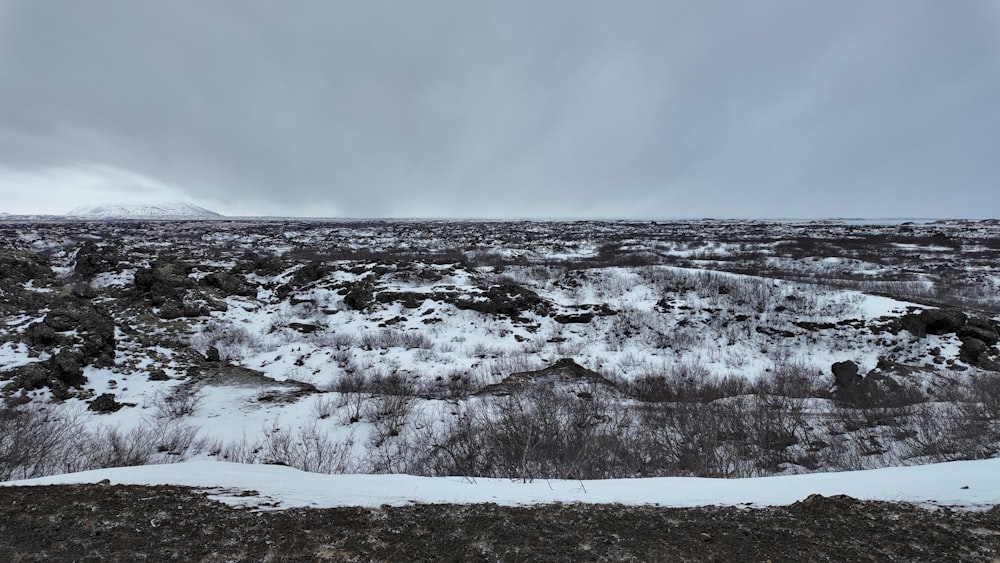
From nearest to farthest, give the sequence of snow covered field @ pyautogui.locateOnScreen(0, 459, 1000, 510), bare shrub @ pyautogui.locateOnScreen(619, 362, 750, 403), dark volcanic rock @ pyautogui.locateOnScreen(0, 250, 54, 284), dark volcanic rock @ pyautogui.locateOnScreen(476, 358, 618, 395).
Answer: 1. snow covered field @ pyautogui.locateOnScreen(0, 459, 1000, 510)
2. bare shrub @ pyautogui.locateOnScreen(619, 362, 750, 403)
3. dark volcanic rock @ pyautogui.locateOnScreen(476, 358, 618, 395)
4. dark volcanic rock @ pyautogui.locateOnScreen(0, 250, 54, 284)

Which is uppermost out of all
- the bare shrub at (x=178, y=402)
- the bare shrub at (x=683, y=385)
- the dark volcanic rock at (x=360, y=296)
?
the dark volcanic rock at (x=360, y=296)

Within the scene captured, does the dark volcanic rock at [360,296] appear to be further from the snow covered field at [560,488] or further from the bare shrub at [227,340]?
the snow covered field at [560,488]

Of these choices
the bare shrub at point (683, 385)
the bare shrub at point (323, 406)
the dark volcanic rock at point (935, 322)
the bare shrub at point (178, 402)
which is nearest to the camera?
the bare shrub at point (178, 402)

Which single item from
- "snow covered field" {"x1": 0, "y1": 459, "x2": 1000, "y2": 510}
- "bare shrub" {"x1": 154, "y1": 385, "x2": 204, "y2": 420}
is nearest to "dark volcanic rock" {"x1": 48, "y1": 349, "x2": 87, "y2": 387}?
"bare shrub" {"x1": 154, "y1": 385, "x2": 204, "y2": 420}

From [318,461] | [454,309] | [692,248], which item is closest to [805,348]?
[454,309]

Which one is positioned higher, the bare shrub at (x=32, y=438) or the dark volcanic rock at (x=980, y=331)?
the dark volcanic rock at (x=980, y=331)

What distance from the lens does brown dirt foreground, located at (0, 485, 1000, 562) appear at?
3430mm

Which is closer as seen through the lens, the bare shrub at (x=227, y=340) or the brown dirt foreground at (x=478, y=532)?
the brown dirt foreground at (x=478, y=532)

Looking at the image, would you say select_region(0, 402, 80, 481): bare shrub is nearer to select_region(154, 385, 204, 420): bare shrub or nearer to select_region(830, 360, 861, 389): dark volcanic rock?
select_region(154, 385, 204, 420): bare shrub

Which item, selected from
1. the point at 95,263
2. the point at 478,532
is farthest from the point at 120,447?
the point at 95,263

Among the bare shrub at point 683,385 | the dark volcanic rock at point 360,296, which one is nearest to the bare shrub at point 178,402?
the dark volcanic rock at point 360,296

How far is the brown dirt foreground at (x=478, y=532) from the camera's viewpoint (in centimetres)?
343

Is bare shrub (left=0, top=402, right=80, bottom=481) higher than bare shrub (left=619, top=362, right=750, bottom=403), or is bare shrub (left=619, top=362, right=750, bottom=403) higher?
bare shrub (left=0, top=402, right=80, bottom=481)

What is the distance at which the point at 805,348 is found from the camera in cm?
1844
